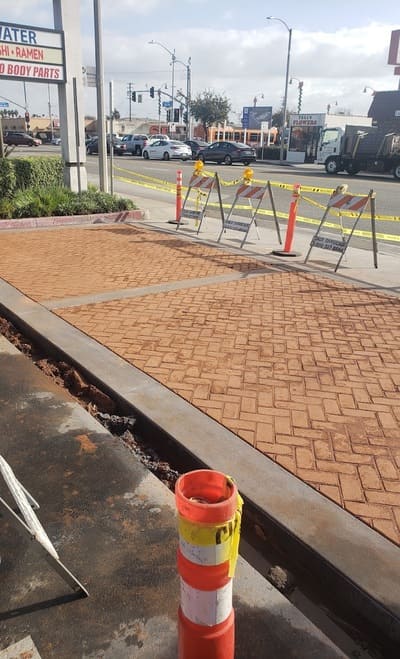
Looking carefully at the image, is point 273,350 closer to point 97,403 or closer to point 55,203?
point 97,403

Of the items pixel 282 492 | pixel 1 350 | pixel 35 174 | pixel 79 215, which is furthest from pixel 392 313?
pixel 35 174

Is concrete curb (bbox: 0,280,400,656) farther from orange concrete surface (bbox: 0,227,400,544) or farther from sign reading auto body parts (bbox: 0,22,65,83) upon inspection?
sign reading auto body parts (bbox: 0,22,65,83)

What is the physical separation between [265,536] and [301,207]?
14371mm

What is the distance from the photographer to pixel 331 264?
8789 mm

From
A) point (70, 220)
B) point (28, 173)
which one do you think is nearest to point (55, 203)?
point (70, 220)

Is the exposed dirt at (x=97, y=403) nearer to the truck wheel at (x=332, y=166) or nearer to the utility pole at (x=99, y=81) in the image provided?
the utility pole at (x=99, y=81)

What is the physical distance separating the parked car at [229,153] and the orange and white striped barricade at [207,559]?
36684 mm

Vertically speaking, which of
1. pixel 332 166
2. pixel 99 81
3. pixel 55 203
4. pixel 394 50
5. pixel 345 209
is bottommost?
pixel 55 203

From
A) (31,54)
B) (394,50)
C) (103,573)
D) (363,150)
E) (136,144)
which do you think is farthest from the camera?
(394,50)

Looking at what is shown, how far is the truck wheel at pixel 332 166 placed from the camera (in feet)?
107

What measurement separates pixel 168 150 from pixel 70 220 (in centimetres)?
2905

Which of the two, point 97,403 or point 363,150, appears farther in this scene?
point 363,150

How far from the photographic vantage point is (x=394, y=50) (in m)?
55.0

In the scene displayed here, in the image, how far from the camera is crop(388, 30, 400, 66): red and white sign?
2127 inches
